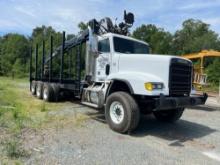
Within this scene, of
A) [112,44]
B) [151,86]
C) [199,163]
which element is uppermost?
[112,44]

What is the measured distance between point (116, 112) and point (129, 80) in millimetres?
1000

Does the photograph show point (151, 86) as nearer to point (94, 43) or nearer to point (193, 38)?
point (94, 43)

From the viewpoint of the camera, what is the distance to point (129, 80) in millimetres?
6980

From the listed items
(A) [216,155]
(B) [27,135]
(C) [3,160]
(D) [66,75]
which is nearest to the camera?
(C) [3,160]

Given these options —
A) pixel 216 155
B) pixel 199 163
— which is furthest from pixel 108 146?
pixel 216 155

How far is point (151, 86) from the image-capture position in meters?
6.50

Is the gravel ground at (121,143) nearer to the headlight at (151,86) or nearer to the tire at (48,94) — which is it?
the headlight at (151,86)

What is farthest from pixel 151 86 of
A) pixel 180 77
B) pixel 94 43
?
pixel 94 43

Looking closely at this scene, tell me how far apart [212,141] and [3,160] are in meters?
4.83

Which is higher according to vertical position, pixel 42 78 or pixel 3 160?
pixel 42 78

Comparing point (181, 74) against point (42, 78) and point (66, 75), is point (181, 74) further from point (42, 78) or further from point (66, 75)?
point (42, 78)

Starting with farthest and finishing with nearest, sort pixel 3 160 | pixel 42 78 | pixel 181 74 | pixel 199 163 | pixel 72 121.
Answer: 1. pixel 42 78
2. pixel 72 121
3. pixel 181 74
4. pixel 199 163
5. pixel 3 160

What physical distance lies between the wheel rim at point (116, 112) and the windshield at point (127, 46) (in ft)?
6.42

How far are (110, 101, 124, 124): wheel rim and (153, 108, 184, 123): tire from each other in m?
2.03
